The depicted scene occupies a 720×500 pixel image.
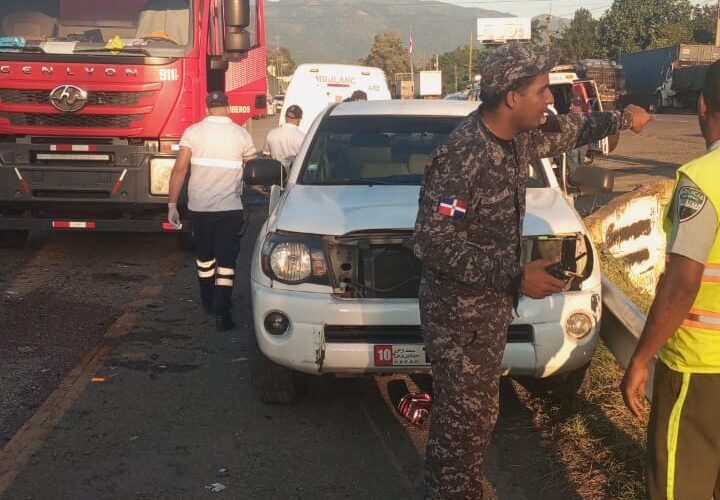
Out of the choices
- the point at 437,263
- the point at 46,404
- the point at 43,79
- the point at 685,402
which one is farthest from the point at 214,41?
the point at 685,402

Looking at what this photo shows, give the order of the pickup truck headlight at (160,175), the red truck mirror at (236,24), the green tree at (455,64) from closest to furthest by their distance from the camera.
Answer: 1. the pickup truck headlight at (160,175)
2. the red truck mirror at (236,24)
3. the green tree at (455,64)

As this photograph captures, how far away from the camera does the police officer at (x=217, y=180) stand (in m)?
7.14

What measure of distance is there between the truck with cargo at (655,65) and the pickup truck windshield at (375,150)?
41.5 meters

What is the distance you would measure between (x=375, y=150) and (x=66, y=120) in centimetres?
432

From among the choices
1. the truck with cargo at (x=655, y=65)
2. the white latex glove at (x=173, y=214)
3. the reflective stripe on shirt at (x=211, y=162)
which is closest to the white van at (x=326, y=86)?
the white latex glove at (x=173, y=214)

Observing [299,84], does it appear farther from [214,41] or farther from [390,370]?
[390,370]

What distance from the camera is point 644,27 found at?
282 ft

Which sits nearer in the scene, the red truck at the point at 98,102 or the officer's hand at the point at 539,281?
the officer's hand at the point at 539,281

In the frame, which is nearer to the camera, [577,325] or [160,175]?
[577,325]

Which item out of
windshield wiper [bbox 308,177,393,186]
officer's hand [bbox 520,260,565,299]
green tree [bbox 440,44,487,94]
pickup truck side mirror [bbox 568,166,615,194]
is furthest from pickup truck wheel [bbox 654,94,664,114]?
green tree [bbox 440,44,487,94]

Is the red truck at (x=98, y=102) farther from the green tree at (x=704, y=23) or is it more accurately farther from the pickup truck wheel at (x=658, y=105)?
the green tree at (x=704, y=23)

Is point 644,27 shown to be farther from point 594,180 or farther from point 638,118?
point 638,118

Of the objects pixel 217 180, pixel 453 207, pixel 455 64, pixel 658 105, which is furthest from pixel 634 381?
pixel 455 64

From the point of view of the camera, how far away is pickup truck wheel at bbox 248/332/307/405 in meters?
5.12
